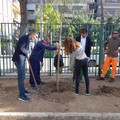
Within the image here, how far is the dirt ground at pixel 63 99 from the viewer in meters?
5.80

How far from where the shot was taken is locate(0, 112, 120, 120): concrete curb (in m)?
5.38

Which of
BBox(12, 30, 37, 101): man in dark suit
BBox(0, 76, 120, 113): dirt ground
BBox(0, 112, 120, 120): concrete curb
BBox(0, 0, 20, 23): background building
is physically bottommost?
BBox(0, 112, 120, 120): concrete curb

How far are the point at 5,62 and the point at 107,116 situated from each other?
16.3 ft

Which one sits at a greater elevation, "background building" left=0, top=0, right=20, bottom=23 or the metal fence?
"background building" left=0, top=0, right=20, bottom=23

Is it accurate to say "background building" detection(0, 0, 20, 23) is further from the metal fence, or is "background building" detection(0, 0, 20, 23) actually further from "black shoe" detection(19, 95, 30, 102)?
"black shoe" detection(19, 95, 30, 102)

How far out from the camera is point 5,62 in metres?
9.12

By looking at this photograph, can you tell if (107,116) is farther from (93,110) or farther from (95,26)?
(95,26)

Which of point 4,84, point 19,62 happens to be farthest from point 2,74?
point 19,62

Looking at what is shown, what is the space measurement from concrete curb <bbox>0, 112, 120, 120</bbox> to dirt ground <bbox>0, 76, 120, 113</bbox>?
0.76 feet

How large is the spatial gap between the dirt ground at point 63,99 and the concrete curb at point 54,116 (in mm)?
232

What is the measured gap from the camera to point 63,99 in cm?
641

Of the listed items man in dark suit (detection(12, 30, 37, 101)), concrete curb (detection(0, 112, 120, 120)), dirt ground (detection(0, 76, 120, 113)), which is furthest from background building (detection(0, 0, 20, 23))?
concrete curb (detection(0, 112, 120, 120))

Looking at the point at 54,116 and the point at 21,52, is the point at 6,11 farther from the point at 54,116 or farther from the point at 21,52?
the point at 54,116

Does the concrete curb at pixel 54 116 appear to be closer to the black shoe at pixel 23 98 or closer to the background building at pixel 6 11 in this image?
the black shoe at pixel 23 98
